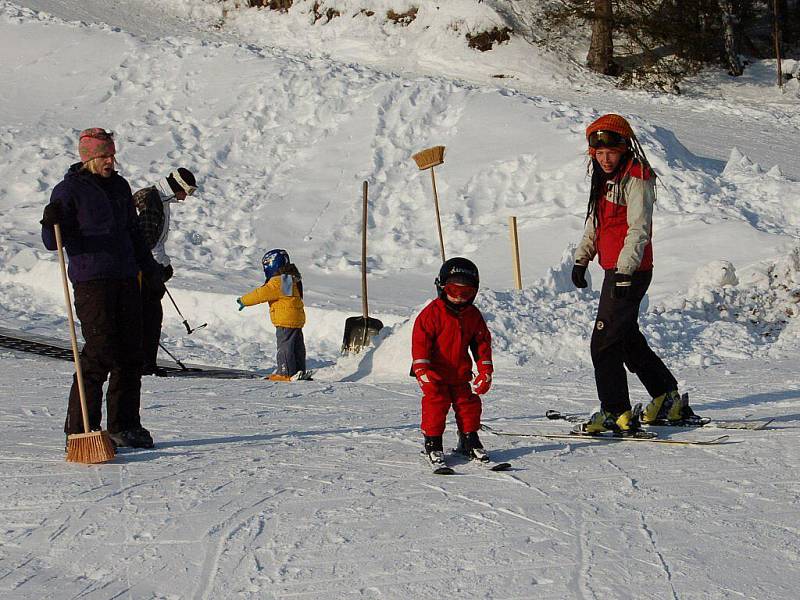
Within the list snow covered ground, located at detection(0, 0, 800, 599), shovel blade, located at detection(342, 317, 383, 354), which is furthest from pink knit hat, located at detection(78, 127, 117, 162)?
shovel blade, located at detection(342, 317, 383, 354)

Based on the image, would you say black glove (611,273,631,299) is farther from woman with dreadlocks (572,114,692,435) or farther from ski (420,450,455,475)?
ski (420,450,455,475)

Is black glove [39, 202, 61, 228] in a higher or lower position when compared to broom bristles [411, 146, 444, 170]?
lower

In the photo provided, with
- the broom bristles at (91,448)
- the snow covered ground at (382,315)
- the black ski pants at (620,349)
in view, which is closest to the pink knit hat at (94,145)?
the broom bristles at (91,448)

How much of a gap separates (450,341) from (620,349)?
1174mm

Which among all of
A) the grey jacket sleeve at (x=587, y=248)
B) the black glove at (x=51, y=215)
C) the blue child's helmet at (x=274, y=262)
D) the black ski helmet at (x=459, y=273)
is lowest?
the blue child's helmet at (x=274, y=262)

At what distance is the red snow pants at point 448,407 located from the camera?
543 cm

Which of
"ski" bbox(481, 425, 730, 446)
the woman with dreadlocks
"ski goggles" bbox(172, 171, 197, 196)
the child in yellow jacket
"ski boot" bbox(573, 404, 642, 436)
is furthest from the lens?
the child in yellow jacket

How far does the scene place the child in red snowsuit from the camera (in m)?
5.31

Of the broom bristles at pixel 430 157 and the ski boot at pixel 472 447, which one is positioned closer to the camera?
the ski boot at pixel 472 447

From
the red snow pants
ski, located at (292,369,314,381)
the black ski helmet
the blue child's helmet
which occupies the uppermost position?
the black ski helmet

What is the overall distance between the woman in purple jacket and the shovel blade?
15.8 feet

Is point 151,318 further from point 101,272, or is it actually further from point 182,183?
point 101,272

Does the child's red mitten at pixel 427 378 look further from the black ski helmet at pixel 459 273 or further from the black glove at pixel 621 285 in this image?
the black glove at pixel 621 285

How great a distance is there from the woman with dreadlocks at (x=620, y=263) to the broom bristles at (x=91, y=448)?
2610 millimetres
